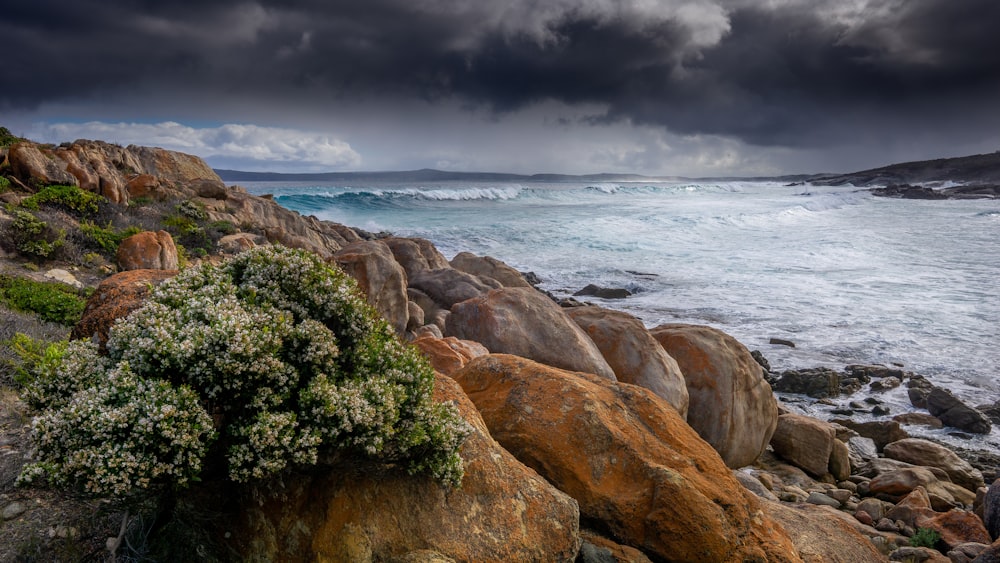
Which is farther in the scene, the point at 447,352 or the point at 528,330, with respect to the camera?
the point at 528,330

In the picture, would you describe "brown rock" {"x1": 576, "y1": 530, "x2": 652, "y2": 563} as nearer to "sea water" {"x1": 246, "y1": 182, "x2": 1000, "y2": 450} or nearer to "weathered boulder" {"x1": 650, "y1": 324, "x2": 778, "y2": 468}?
"weathered boulder" {"x1": 650, "y1": 324, "x2": 778, "y2": 468}

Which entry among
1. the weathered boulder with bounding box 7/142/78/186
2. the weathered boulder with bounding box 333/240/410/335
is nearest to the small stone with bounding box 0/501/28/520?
the weathered boulder with bounding box 333/240/410/335

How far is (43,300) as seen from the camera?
9.66 meters

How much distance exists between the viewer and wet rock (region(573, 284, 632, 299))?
2286 centimetres

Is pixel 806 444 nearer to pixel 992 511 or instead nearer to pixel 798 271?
pixel 992 511

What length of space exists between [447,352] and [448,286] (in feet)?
25.6

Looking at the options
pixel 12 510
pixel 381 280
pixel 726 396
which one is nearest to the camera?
pixel 12 510

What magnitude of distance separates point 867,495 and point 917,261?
22.9 m

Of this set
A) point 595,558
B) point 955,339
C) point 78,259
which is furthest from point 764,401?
point 78,259

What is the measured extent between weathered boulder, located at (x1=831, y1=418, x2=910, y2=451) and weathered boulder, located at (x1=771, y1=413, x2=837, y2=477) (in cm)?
199

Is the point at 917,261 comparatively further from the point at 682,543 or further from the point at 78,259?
the point at 78,259

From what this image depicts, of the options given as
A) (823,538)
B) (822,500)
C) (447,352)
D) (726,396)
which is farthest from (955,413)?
(447,352)

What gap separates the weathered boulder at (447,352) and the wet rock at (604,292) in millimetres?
14925

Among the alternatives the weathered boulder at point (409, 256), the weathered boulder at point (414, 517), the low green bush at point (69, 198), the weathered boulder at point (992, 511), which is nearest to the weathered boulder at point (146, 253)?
the low green bush at point (69, 198)
